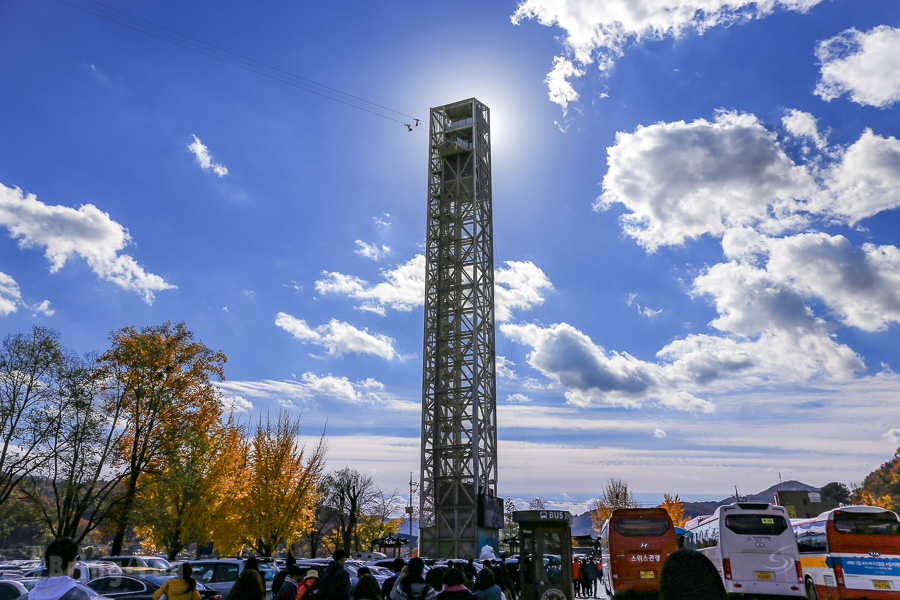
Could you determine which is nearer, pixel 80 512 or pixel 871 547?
pixel 871 547

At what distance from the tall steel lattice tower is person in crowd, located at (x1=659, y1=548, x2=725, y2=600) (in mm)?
38794

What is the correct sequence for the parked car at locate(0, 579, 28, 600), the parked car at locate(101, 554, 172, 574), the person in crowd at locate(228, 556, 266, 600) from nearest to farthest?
the person in crowd at locate(228, 556, 266, 600) → the parked car at locate(0, 579, 28, 600) → the parked car at locate(101, 554, 172, 574)

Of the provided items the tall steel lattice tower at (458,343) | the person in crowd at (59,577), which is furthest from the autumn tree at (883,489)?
the person in crowd at (59,577)

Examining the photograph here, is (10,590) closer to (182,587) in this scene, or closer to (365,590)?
(182,587)

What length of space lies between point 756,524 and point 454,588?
13586mm

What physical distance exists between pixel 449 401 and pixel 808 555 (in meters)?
29.8

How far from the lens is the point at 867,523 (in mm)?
16094

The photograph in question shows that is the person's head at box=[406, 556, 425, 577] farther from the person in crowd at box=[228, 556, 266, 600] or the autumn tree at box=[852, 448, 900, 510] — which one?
the autumn tree at box=[852, 448, 900, 510]

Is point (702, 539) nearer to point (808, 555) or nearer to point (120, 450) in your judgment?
point (808, 555)

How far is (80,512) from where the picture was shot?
26891 millimetres

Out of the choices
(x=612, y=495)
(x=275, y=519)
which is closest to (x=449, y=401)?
(x=275, y=519)

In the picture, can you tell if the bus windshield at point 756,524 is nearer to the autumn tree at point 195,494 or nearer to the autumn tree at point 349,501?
the autumn tree at point 195,494

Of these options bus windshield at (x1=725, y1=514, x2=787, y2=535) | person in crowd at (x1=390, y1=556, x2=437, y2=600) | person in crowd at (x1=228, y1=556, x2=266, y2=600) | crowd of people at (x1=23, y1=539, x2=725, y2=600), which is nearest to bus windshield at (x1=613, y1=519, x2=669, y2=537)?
bus windshield at (x1=725, y1=514, x2=787, y2=535)

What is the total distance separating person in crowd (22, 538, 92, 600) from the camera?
15.8 feet
